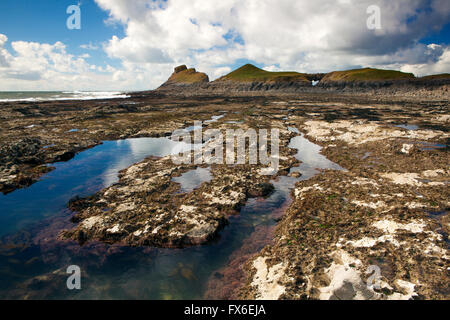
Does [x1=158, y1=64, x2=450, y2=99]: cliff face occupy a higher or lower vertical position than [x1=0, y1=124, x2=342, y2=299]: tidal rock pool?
higher

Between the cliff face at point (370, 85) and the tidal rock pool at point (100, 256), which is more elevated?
the cliff face at point (370, 85)

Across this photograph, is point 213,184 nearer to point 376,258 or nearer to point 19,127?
point 376,258

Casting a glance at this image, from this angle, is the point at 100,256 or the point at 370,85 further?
the point at 370,85

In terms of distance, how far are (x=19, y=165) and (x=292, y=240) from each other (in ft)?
89.9

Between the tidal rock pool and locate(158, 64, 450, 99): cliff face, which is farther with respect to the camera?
locate(158, 64, 450, 99): cliff face

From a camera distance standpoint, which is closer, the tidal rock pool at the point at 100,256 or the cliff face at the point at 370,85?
the tidal rock pool at the point at 100,256

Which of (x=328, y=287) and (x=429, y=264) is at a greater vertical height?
(x=429, y=264)

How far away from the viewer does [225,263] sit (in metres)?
10.3

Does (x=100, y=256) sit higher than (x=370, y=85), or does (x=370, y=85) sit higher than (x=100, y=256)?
(x=370, y=85)

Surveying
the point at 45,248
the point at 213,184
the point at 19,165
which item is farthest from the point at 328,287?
the point at 19,165
